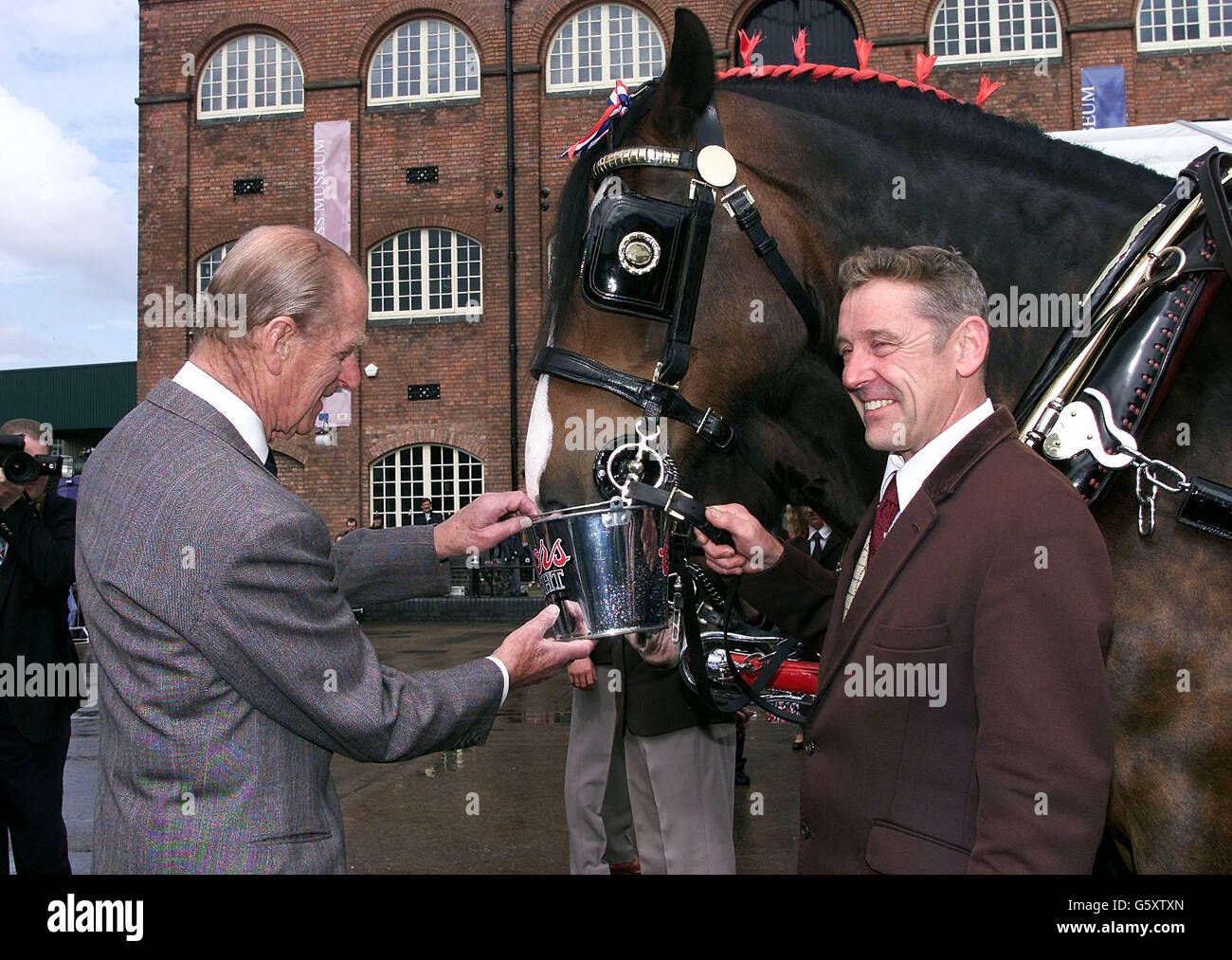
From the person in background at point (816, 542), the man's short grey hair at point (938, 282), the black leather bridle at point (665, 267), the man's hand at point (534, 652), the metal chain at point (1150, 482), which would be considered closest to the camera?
the man's short grey hair at point (938, 282)

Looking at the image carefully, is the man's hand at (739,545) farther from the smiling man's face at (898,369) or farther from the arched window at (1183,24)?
the arched window at (1183,24)

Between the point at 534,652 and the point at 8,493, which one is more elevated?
the point at 8,493

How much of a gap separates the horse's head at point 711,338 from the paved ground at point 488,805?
179 centimetres

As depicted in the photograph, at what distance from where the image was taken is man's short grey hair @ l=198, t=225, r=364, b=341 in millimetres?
2031

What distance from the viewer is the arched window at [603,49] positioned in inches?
820

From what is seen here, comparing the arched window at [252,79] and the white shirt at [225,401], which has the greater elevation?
the arched window at [252,79]

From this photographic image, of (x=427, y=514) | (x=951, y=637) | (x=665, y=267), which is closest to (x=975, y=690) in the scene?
(x=951, y=637)

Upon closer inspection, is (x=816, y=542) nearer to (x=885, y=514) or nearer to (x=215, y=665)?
(x=885, y=514)

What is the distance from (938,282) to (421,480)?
20844mm

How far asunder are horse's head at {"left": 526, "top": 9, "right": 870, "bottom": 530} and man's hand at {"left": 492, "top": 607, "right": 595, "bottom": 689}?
29 centimetres

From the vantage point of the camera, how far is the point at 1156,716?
1.97 metres

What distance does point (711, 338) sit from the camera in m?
2.42

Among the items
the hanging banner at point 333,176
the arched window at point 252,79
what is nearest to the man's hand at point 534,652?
the hanging banner at point 333,176

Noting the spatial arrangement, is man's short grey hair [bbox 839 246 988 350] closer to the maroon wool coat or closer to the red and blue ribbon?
the maroon wool coat
